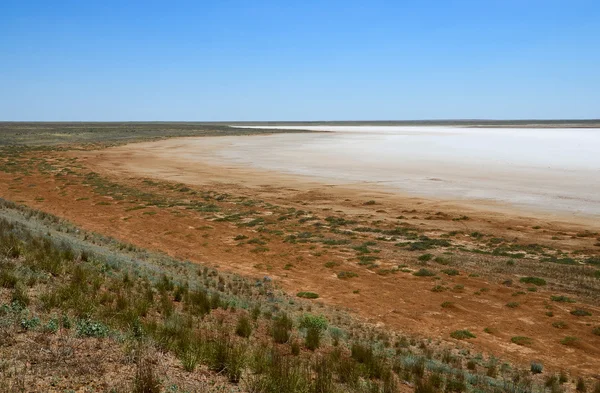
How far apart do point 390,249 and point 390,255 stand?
759 millimetres

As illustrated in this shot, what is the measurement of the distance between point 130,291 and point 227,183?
88.8 ft

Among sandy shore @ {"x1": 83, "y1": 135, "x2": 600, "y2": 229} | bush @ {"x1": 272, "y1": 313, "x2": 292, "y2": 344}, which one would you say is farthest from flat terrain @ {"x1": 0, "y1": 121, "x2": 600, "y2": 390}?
bush @ {"x1": 272, "y1": 313, "x2": 292, "y2": 344}

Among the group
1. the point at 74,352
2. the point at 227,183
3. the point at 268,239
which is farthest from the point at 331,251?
the point at 227,183

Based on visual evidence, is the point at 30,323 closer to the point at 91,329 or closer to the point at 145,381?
the point at 91,329

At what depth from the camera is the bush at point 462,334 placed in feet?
33.7

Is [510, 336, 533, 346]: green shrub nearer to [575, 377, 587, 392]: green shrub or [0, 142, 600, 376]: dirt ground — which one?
[0, 142, 600, 376]: dirt ground

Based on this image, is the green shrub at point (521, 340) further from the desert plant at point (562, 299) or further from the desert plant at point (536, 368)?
the desert plant at point (562, 299)

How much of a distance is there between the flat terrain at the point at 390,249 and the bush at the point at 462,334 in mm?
143

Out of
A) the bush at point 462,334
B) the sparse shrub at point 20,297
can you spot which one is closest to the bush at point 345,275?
the bush at point 462,334

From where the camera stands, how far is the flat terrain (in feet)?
36.0

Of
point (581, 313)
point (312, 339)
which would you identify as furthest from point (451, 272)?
point (312, 339)

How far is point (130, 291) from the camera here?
8594 mm

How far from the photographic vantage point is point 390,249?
57.7 feet

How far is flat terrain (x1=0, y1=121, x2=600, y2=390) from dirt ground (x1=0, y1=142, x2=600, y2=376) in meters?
0.05
